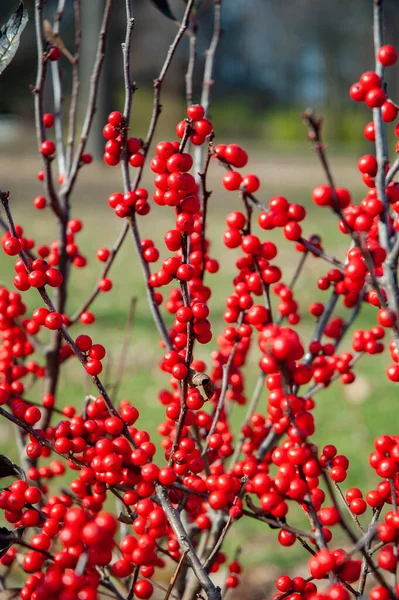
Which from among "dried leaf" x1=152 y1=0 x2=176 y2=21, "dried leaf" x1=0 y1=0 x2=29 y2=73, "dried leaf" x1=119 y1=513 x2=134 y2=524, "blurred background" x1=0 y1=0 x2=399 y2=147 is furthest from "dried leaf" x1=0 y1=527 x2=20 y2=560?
"blurred background" x1=0 y1=0 x2=399 y2=147

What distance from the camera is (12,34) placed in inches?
49.1

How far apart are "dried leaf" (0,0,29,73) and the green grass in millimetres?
873

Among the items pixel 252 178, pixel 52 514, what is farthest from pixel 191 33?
pixel 52 514

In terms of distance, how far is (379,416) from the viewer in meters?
4.07

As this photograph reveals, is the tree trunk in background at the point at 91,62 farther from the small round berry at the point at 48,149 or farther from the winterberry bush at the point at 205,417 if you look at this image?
the winterberry bush at the point at 205,417

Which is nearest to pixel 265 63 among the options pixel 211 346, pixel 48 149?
pixel 211 346

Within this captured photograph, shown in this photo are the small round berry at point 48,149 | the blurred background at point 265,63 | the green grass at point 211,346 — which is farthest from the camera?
the blurred background at point 265,63

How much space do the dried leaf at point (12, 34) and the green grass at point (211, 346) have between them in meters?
0.87

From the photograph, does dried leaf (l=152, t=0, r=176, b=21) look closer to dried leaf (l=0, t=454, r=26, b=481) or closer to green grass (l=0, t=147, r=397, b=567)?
green grass (l=0, t=147, r=397, b=567)

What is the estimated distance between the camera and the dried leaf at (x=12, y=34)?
1.23m

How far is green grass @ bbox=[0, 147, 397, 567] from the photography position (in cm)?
363

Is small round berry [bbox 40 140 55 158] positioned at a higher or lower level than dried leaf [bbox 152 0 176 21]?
lower

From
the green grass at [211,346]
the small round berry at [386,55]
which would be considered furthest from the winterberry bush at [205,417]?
the green grass at [211,346]

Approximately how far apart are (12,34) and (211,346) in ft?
13.4
